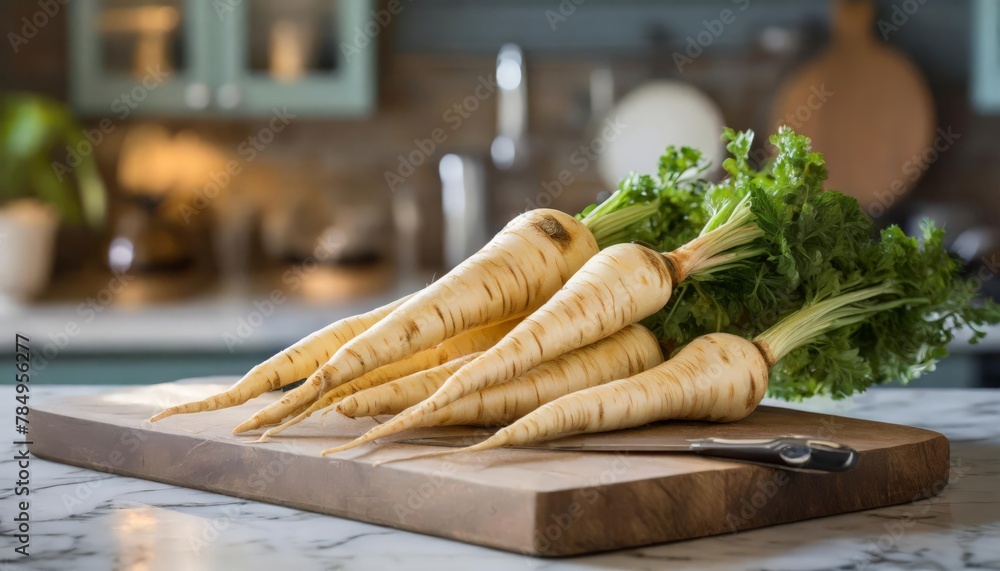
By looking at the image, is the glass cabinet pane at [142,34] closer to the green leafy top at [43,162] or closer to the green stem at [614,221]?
the green leafy top at [43,162]

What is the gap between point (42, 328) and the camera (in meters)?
2.67

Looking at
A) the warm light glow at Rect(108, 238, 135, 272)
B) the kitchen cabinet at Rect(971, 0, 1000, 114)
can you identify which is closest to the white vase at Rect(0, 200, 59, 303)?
the warm light glow at Rect(108, 238, 135, 272)

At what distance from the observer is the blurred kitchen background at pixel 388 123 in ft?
10.4

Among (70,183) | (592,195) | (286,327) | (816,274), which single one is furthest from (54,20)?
(816,274)

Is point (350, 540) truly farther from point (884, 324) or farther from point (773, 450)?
point (884, 324)

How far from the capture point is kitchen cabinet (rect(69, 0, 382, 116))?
126 inches

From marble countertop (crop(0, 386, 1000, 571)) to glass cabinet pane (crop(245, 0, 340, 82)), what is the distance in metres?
2.38

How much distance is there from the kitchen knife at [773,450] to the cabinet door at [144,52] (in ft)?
8.50

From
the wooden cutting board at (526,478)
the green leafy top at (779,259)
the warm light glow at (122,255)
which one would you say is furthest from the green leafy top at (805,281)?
the warm light glow at (122,255)

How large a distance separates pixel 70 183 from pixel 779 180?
2.97 meters

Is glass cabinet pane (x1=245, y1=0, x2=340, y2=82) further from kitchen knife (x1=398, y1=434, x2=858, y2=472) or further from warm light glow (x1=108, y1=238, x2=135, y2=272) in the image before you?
kitchen knife (x1=398, y1=434, x2=858, y2=472)

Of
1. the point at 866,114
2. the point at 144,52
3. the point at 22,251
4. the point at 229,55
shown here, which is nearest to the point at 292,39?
the point at 229,55

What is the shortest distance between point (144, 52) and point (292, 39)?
17.8 inches

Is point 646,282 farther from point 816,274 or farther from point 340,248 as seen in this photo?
point 340,248
